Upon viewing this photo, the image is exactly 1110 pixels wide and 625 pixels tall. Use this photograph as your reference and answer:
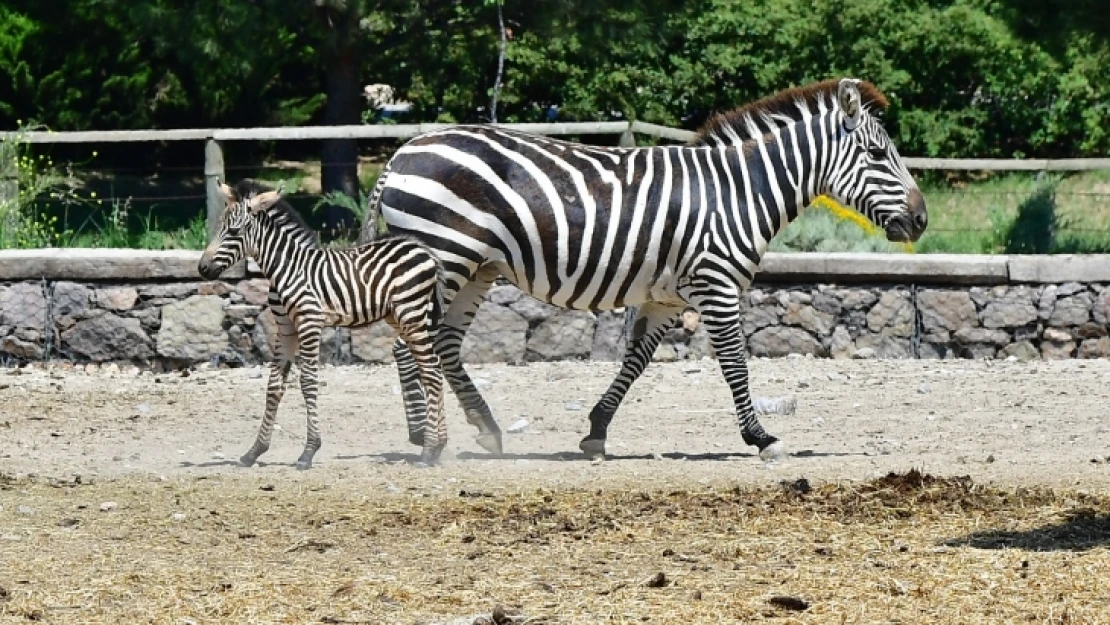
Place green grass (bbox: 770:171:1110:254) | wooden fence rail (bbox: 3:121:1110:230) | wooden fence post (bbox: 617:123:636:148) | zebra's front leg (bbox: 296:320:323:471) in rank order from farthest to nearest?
1. green grass (bbox: 770:171:1110:254)
2. wooden fence post (bbox: 617:123:636:148)
3. wooden fence rail (bbox: 3:121:1110:230)
4. zebra's front leg (bbox: 296:320:323:471)

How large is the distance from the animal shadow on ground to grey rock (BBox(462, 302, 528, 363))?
5.83 meters

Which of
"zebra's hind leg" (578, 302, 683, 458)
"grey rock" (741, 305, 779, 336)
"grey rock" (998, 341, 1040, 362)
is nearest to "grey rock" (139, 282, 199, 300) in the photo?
"zebra's hind leg" (578, 302, 683, 458)

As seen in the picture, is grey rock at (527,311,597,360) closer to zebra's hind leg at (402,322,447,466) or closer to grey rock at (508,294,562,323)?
grey rock at (508,294,562,323)

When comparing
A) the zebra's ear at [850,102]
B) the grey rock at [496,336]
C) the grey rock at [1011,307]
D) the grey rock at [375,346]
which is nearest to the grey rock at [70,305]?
the grey rock at [375,346]

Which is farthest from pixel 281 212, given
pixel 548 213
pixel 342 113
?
pixel 342 113

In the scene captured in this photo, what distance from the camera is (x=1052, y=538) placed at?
7.42 m

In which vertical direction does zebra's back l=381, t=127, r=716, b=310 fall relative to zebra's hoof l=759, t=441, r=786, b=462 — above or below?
above

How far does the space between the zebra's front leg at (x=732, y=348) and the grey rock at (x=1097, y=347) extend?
4.13 metres

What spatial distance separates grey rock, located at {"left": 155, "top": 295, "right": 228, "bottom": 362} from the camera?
12945mm

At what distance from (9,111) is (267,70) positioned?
102 inches

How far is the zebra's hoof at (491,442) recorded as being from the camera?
9.96 meters

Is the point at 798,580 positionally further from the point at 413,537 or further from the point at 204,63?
the point at 204,63

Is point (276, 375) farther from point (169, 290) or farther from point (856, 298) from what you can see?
point (856, 298)

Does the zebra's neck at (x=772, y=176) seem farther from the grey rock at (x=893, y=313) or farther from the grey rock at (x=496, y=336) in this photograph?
the grey rock at (x=496, y=336)
